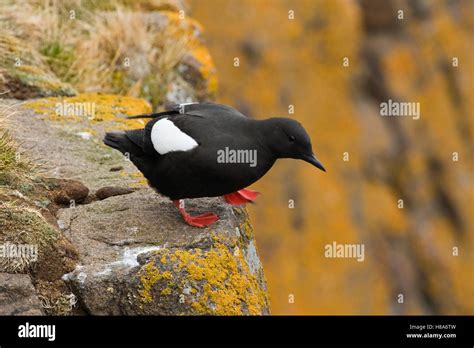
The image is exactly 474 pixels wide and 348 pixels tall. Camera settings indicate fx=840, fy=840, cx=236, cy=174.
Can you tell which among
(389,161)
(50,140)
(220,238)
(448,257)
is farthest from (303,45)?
(220,238)

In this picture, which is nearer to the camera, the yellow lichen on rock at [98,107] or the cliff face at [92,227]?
the cliff face at [92,227]

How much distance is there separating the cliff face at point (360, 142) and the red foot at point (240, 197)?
855 cm

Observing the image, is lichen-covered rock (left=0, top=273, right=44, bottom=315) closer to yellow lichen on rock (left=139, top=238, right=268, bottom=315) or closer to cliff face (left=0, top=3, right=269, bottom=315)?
cliff face (left=0, top=3, right=269, bottom=315)

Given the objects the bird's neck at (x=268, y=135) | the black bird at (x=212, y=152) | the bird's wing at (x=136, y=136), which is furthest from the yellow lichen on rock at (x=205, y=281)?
the bird's wing at (x=136, y=136)

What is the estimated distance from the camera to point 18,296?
4551 millimetres

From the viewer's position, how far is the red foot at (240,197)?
5736mm

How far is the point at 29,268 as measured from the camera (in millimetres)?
4766

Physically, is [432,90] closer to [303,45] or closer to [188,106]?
[303,45]

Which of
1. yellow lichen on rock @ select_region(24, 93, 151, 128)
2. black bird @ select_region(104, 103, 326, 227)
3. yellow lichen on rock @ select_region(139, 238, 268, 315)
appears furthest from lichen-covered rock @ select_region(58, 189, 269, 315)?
yellow lichen on rock @ select_region(24, 93, 151, 128)

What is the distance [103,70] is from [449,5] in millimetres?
11228

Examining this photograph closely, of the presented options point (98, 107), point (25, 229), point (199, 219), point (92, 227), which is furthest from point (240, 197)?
point (98, 107)

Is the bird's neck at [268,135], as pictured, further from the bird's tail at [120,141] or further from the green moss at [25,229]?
the green moss at [25,229]

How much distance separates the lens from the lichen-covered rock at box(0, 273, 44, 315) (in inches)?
176

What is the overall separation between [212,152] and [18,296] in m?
1.48
